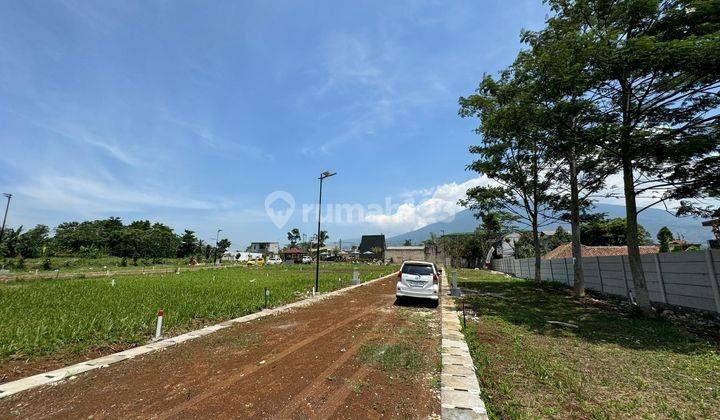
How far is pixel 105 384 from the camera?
5355 millimetres

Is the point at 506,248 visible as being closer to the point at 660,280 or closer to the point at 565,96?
the point at 660,280

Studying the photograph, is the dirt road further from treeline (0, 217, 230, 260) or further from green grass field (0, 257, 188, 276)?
treeline (0, 217, 230, 260)

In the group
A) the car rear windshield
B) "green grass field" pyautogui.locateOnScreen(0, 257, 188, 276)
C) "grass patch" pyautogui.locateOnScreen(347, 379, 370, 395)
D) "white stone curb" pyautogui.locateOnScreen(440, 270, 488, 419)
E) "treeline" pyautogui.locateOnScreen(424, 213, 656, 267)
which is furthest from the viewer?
"treeline" pyautogui.locateOnScreen(424, 213, 656, 267)

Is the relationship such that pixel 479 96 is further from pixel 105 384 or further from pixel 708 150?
pixel 105 384

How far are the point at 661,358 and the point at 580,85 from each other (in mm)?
8298

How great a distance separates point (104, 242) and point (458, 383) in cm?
8618

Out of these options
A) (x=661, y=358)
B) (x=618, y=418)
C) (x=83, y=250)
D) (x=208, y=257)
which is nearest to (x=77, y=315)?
(x=618, y=418)

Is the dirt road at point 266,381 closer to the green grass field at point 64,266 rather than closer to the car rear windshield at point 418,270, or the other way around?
the car rear windshield at point 418,270

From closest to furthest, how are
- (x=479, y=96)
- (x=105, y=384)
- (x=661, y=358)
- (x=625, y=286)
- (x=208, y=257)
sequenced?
(x=105, y=384) < (x=661, y=358) < (x=625, y=286) < (x=479, y=96) < (x=208, y=257)

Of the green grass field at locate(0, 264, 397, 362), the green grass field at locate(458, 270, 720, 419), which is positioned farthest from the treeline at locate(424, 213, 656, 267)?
the green grass field at locate(0, 264, 397, 362)

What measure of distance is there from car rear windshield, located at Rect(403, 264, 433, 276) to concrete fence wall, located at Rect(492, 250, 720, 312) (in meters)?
8.42

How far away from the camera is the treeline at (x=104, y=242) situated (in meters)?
52.7

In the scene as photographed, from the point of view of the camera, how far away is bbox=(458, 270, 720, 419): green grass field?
434 centimetres

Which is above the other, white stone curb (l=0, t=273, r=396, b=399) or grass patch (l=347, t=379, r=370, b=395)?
grass patch (l=347, t=379, r=370, b=395)
